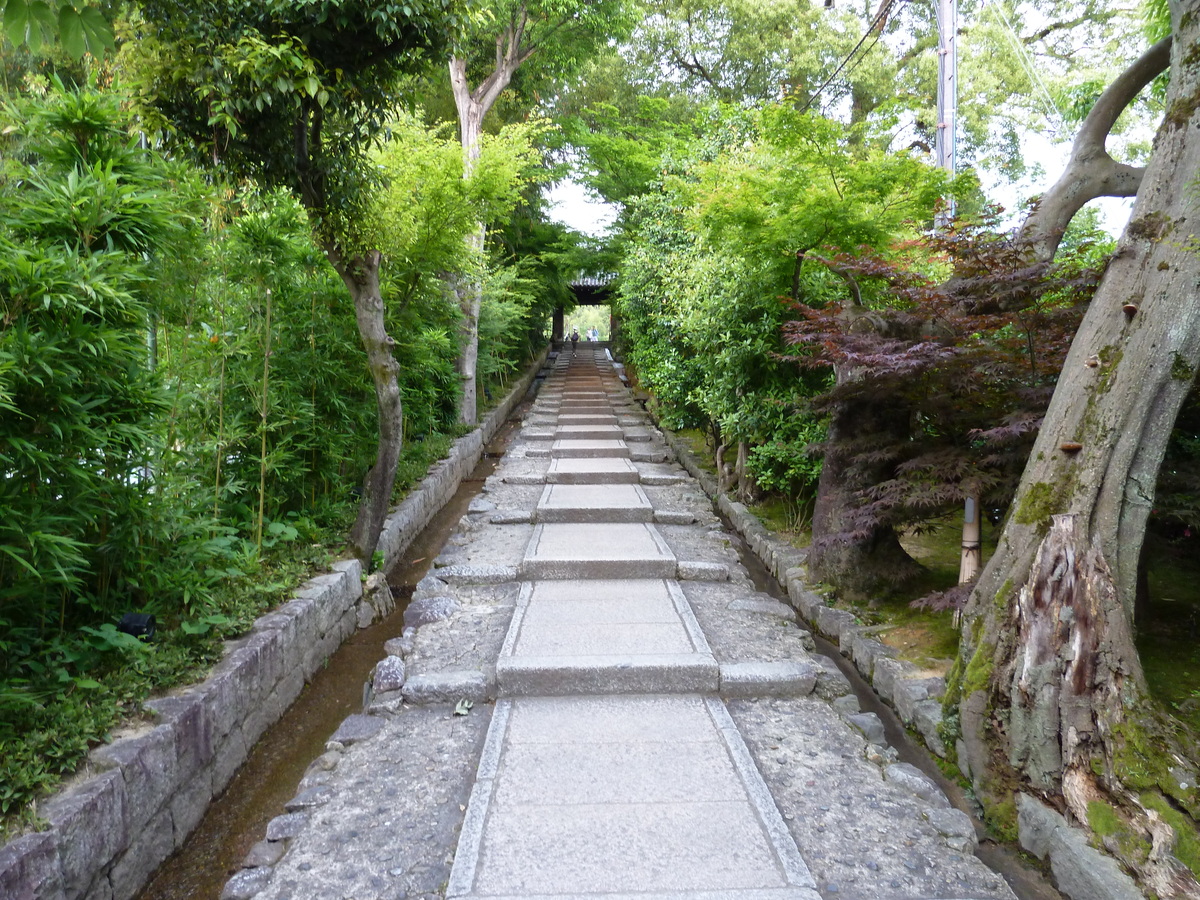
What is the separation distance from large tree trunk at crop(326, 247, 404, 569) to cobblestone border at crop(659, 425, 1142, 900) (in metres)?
2.90

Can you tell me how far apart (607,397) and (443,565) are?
34.1 feet

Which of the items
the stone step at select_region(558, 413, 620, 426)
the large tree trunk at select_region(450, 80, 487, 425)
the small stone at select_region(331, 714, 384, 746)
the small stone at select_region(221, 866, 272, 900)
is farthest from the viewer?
the stone step at select_region(558, 413, 620, 426)

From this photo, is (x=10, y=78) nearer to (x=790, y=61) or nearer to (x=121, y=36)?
(x=121, y=36)

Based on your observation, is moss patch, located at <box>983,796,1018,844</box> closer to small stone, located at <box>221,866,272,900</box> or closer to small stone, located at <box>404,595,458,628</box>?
small stone, located at <box>221,866,272,900</box>

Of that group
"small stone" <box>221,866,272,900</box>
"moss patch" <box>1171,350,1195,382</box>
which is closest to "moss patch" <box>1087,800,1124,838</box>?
"moss patch" <box>1171,350,1195,382</box>

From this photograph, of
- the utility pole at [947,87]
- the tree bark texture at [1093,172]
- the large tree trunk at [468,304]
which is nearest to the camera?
the tree bark texture at [1093,172]

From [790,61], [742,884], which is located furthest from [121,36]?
[790,61]

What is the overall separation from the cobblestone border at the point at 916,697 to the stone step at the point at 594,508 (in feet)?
3.04

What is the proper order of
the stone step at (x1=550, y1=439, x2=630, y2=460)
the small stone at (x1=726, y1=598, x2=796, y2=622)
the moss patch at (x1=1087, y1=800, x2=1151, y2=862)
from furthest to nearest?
the stone step at (x1=550, y1=439, x2=630, y2=460)
the small stone at (x1=726, y1=598, x2=796, y2=622)
the moss patch at (x1=1087, y1=800, x2=1151, y2=862)

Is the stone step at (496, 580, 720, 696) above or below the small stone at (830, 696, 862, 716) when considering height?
above

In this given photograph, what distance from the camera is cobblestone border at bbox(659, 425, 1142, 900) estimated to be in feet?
7.45

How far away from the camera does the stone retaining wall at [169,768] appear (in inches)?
81.0

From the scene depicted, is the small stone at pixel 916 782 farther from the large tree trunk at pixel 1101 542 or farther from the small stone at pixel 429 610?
the small stone at pixel 429 610

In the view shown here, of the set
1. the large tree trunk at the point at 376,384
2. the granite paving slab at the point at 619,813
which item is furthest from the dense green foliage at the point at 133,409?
the granite paving slab at the point at 619,813
